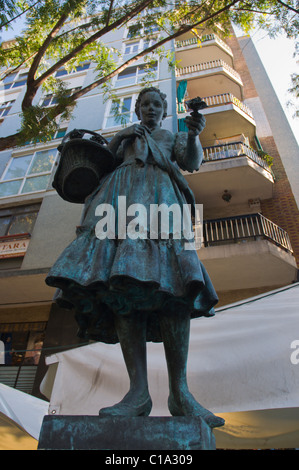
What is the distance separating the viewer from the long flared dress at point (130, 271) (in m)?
1.57

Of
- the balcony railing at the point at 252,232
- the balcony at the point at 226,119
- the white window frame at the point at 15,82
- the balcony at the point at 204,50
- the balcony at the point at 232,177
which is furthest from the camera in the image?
the white window frame at the point at 15,82

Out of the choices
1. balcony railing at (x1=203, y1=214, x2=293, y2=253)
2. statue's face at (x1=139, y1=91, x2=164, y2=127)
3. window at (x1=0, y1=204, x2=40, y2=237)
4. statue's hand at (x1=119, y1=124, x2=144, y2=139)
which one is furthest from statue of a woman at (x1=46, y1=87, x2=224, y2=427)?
window at (x1=0, y1=204, x2=40, y2=237)

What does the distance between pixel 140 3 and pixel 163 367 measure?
21.8 ft

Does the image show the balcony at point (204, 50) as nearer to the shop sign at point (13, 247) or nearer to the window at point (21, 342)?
the shop sign at point (13, 247)

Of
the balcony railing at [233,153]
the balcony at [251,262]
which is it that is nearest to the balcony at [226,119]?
the balcony railing at [233,153]

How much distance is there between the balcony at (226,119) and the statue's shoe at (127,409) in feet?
36.9

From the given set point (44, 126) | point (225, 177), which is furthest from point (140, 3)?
point (225, 177)

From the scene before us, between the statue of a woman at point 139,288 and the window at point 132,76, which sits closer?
the statue of a woman at point 139,288

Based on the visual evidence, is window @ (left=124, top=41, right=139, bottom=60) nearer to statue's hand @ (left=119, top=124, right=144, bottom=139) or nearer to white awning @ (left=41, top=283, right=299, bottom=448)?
white awning @ (left=41, top=283, right=299, bottom=448)

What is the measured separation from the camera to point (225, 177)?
10.4m

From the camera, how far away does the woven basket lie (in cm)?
204

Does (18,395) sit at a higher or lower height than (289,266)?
lower

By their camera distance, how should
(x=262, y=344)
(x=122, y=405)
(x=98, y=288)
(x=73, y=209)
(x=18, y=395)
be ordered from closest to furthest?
1. (x=122, y=405)
2. (x=98, y=288)
3. (x=262, y=344)
4. (x=18, y=395)
5. (x=73, y=209)

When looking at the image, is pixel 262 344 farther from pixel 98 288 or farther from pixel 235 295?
pixel 235 295
